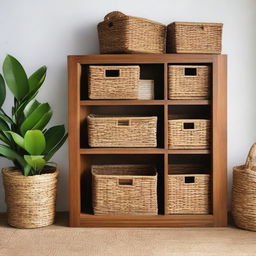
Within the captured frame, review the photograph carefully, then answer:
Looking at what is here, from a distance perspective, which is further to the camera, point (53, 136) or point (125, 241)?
point (53, 136)

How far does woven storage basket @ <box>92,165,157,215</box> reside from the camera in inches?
104

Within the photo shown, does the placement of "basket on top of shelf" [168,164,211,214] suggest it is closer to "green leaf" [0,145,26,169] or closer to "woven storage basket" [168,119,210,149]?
"woven storage basket" [168,119,210,149]

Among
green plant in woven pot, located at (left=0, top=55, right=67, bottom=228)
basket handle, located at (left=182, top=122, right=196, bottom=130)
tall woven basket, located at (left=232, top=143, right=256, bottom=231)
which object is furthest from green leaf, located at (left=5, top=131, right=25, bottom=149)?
tall woven basket, located at (left=232, top=143, right=256, bottom=231)

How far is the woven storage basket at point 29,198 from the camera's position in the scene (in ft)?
8.48

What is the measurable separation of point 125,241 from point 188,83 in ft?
3.39

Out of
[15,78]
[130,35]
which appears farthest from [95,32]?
[15,78]

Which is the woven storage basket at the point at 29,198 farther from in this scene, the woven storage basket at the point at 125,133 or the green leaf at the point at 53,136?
the woven storage basket at the point at 125,133

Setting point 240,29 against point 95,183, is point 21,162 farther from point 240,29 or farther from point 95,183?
point 240,29

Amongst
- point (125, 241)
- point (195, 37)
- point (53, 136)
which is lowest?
point (125, 241)

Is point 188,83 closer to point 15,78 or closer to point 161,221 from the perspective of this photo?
point 161,221

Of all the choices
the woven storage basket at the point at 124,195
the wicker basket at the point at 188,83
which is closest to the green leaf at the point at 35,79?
the woven storage basket at the point at 124,195

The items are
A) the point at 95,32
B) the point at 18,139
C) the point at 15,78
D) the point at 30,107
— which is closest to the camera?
the point at 18,139

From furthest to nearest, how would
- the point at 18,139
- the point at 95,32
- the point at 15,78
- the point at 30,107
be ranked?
1. the point at 95,32
2. the point at 30,107
3. the point at 15,78
4. the point at 18,139

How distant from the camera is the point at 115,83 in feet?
8.63
